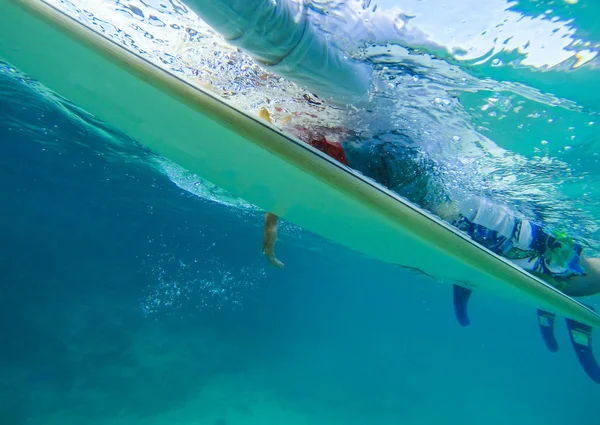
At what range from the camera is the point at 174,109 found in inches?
102

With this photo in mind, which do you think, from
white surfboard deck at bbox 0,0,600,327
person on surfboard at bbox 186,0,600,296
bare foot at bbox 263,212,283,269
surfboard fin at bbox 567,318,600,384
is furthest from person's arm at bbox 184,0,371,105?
surfboard fin at bbox 567,318,600,384

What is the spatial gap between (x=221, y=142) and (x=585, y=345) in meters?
10.2

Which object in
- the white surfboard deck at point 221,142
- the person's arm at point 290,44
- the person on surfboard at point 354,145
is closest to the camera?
the white surfboard deck at point 221,142

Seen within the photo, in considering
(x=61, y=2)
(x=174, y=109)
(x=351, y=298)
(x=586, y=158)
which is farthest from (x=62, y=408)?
(x=351, y=298)

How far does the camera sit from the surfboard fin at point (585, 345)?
779 centimetres

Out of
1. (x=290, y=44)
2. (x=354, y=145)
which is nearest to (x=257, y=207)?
(x=354, y=145)

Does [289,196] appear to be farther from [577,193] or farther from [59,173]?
[59,173]

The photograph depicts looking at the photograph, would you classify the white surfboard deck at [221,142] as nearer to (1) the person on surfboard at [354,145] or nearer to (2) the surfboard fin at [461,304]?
(1) the person on surfboard at [354,145]

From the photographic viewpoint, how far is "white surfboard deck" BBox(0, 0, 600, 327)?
2.34m

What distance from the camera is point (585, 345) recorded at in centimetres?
793

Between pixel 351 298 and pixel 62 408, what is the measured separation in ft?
225

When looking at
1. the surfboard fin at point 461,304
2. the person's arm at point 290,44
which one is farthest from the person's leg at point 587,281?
the person's arm at point 290,44

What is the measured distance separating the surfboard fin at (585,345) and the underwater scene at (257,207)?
0.26 feet

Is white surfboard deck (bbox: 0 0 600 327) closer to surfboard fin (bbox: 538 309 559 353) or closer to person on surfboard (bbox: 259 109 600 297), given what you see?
person on surfboard (bbox: 259 109 600 297)
